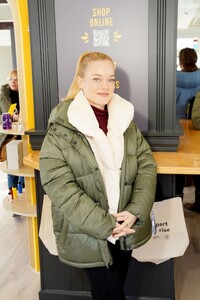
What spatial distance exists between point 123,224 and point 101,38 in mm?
1052

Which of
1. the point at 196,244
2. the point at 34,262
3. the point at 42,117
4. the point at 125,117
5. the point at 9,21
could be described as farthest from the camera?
the point at 9,21

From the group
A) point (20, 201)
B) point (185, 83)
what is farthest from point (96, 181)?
point (185, 83)

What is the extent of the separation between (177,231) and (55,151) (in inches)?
33.0

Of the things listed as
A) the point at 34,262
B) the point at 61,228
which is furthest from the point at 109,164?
the point at 34,262

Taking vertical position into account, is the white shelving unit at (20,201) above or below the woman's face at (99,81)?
below

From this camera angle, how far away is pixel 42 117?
7.45ft

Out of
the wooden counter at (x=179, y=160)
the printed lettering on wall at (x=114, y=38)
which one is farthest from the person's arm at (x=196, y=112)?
the printed lettering on wall at (x=114, y=38)

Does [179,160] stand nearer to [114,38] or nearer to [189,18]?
[114,38]

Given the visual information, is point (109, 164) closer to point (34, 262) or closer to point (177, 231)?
point (177, 231)

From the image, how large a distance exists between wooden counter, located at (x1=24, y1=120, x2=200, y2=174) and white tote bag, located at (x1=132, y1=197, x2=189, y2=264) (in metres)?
0.23

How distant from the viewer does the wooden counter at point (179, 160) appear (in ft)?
6.20

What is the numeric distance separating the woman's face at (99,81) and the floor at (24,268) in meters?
1.50

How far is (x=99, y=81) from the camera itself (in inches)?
65.3

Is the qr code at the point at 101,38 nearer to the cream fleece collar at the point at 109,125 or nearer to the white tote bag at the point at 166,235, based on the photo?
the cream fleece collar at the point at 109,125
